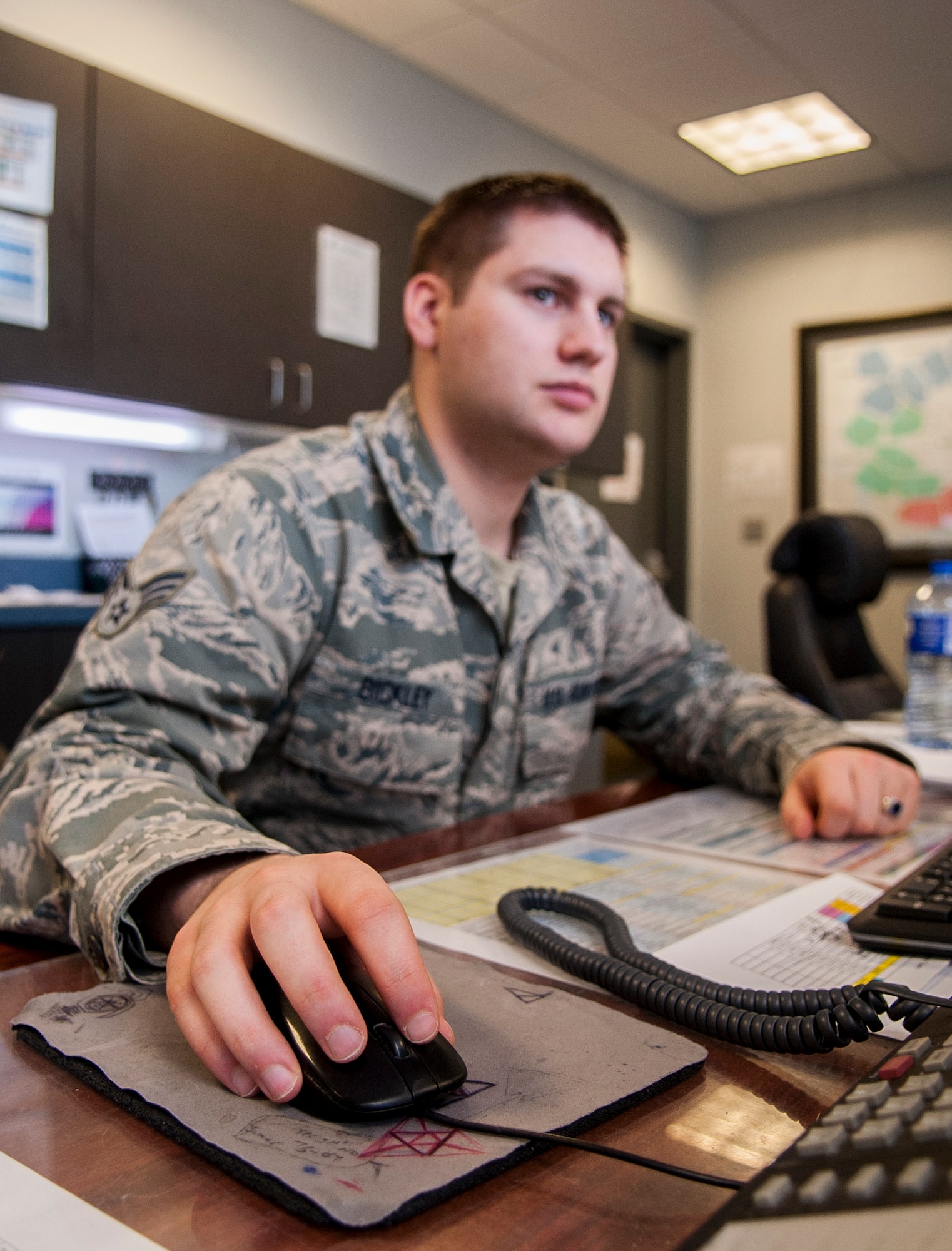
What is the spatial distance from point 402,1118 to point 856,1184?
0.18m

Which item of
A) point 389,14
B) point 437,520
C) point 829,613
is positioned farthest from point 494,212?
point 389,14

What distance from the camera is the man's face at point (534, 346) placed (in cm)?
120

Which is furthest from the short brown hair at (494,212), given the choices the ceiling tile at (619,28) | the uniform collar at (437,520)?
the ceiling tile at (619,28)

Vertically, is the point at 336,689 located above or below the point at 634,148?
below

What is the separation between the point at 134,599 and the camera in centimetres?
88

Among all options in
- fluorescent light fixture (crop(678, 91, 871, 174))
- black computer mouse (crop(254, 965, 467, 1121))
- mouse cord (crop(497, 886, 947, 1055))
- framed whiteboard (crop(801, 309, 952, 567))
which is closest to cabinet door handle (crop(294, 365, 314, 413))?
fluorescent light fixture (crop(678, 91, 871, 174))

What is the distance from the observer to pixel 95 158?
2.07 meters

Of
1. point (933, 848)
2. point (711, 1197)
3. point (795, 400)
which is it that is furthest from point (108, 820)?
point (795, 400)

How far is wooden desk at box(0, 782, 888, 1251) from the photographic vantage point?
336 mm

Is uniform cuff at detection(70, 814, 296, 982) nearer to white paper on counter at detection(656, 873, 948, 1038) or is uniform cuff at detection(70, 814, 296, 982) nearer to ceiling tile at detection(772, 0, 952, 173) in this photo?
white paper on counter at detection(656, 873, 948, 1038)

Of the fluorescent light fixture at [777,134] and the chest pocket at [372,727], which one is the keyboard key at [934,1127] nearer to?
the chest pocket at [372,727]

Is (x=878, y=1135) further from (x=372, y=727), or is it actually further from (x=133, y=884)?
(x=372, y=727)

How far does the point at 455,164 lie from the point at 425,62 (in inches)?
12.6

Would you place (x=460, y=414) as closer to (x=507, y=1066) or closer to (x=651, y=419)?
(x=507, y=1066)
